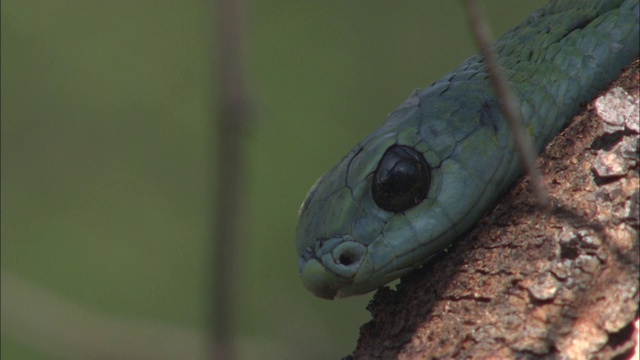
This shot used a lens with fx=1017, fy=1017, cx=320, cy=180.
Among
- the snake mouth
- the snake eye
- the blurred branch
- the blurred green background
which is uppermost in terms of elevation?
the blurred green background

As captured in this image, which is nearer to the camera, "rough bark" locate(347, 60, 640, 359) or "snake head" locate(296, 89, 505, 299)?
"rough bark" locate(347, 60, 640, 359)

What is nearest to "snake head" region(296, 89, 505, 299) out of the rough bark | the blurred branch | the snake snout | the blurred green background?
the snake snout

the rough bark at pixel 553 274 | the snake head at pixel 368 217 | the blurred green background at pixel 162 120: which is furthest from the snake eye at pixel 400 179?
the blurred green background at pixel 162 120

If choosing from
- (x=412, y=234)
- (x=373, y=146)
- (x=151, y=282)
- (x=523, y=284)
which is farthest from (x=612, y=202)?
(x=151, y=282)

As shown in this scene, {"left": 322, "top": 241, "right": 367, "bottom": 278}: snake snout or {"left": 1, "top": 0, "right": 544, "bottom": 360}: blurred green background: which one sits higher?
{"left": 1, "top": 0, "right": 544, "bottom": 360}: blurred green background

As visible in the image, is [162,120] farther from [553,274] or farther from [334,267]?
[553,274]

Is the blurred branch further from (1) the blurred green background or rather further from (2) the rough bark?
(1) the blurred green background

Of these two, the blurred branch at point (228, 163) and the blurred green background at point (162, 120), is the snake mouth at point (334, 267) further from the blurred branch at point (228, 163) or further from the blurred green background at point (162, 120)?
the blurred green background at point (162, 120)

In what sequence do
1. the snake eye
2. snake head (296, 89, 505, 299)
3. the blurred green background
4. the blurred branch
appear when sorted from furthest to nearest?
the blurred green background
the snake eye
snake head (296, 89, 505, 299)
the blurred branch
